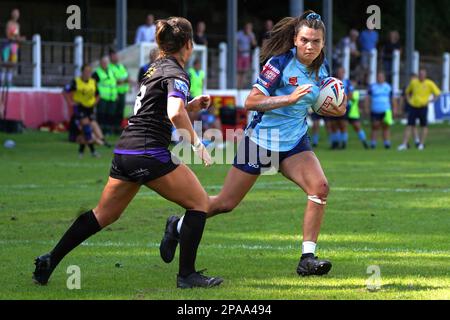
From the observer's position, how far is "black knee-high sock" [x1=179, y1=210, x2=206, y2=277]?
27.1 ft

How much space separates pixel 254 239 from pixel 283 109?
2.41m

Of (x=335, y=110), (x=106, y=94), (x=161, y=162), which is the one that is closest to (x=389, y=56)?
(x=106, y=94)

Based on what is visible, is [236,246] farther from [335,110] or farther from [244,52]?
[244,52]

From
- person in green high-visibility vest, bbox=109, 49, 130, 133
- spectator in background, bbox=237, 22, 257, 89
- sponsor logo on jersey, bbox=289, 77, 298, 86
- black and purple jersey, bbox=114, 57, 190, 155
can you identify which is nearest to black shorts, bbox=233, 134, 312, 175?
sponsor logo on jersey, bbox=289, 77, 298, 86

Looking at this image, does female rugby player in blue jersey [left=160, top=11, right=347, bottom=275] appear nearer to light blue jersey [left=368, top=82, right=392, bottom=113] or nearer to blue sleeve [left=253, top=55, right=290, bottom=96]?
blue sleeve [left=253, top=55, right=290, bottom=96]

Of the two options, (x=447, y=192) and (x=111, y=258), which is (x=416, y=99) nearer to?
(x=447, y=192)

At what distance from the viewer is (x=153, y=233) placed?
1184 centimetres

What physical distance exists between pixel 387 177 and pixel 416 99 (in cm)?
1121

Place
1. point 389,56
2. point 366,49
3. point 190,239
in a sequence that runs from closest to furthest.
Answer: point 190,239 → point 366,49 → point 389,56

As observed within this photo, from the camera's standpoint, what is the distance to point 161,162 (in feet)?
26.5

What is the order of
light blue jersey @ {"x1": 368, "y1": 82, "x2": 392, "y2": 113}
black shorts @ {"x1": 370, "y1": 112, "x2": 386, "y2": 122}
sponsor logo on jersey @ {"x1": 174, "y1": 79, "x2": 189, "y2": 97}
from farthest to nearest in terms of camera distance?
light blue jersey @ {"x1": 368, "y1": 82, "x2": 392, "y2": 113} → black shorts @ {"x1": 370, "y1": 112, "x2": 386, "y2": 122} → sponsor logo on jersey @ {"x1": 174, "y1": 79, "x2": 189, "y2": 97}

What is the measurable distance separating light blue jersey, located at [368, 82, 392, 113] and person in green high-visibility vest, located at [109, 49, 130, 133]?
6.58 meters

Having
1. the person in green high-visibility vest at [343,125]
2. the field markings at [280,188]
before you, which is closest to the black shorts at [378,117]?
the person in green high-visibility vest at [343,125]

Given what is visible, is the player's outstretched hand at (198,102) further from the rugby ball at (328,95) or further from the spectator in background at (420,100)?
the spectator in background at (420,100)
